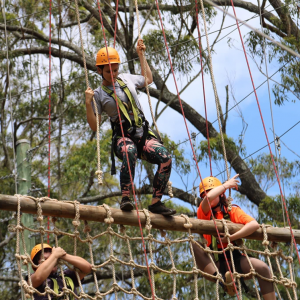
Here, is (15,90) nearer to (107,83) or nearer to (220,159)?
(220,159)

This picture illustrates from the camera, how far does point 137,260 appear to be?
988 cm

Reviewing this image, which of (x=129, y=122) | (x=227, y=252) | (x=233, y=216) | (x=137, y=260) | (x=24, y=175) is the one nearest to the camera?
(x=129, y=122)

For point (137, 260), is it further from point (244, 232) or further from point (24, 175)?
point (244, 232)

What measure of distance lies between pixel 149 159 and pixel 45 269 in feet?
3.30

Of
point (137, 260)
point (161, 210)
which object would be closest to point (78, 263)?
point (161, 210)

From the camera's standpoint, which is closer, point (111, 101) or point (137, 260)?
point (111, 101)

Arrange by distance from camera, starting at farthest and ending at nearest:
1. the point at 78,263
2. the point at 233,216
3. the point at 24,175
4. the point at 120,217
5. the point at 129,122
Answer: the point at 24,175 → the point at 233,216 → the point at 129,122 → the point at 120,217 → the point at 78,263

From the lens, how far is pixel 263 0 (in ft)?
34.6

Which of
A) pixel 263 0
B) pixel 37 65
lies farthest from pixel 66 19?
pixel 263 0

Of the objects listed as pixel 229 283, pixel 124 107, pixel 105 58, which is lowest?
pixel 229 283

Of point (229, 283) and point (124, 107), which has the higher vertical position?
point (124, 107)

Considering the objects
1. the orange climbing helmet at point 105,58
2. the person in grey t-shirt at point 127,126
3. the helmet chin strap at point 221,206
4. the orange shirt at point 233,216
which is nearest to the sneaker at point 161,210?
the person in grey t-shirt at point 127,126

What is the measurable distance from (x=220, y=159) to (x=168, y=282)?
1.95 meters

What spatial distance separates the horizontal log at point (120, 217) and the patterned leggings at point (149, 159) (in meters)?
0.16
